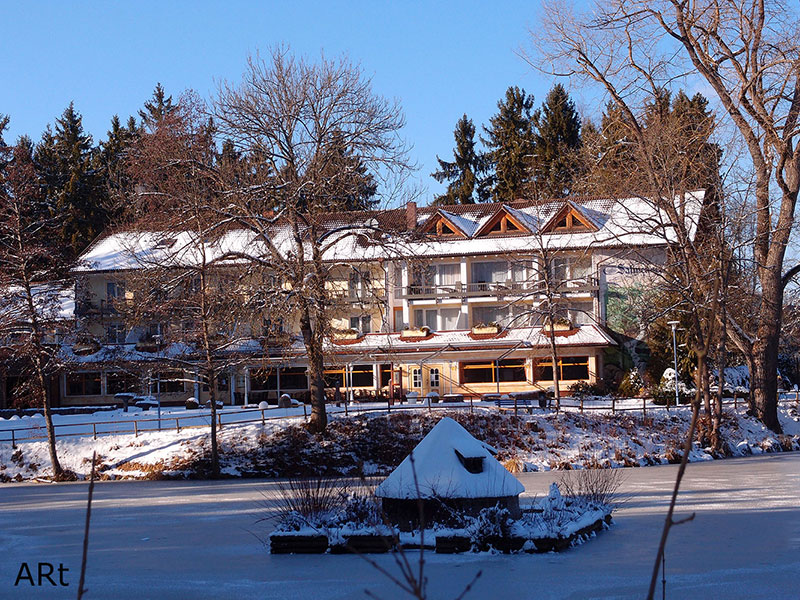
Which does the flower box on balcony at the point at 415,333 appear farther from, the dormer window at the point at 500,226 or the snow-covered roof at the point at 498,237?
the dormer window at the point at 500,226

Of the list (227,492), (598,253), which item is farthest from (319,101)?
(598,253)

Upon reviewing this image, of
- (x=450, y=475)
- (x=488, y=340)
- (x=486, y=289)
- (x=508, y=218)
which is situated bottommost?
(x=450, y=475)

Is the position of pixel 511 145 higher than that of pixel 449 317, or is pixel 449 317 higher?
pixel 511 145

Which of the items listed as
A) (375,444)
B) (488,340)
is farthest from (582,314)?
(375,444)

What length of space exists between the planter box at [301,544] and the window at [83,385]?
138ft

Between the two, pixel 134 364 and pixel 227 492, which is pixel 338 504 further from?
pixel 134 364

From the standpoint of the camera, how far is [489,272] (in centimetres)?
5488

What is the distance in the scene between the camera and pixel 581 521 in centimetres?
1499

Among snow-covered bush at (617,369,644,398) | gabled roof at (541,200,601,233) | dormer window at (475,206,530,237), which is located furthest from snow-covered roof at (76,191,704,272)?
snow-covered bush at (617,369,644,398)

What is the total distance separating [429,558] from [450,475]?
1.69m

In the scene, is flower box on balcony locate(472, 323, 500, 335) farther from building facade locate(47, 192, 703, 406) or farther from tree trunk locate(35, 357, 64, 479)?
tree trunk locate(35, 357, 64, 479)

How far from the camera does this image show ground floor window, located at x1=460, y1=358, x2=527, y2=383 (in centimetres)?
5062

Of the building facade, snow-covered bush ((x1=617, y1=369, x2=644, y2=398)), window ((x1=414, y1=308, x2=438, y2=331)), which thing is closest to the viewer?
snow-covered bush ((x1=617, y1=369, x2=644, y2=398))

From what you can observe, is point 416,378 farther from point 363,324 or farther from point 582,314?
point 582,314
